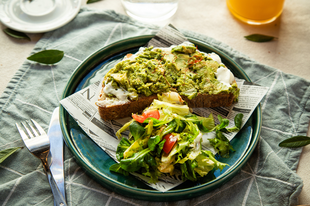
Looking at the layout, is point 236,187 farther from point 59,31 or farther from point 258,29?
point 59,31

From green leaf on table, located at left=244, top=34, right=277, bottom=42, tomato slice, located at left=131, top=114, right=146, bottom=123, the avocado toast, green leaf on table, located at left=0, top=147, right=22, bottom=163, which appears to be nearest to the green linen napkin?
green leaf on table, located at left=0, top=147, right=22, bottom=163

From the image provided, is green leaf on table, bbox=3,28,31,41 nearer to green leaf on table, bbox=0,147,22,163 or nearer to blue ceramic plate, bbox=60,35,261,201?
blue ceramic plate, bbox=60,35,261,201

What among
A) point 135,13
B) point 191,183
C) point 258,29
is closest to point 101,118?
point 191,183

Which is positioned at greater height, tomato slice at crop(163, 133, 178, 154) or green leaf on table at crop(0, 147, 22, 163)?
tomato slice at crop(163, 133, 178, 154)

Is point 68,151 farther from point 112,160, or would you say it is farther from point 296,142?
point 296,142

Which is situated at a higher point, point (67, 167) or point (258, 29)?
point (258, 29)

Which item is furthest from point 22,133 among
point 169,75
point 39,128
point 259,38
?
point 259,38
